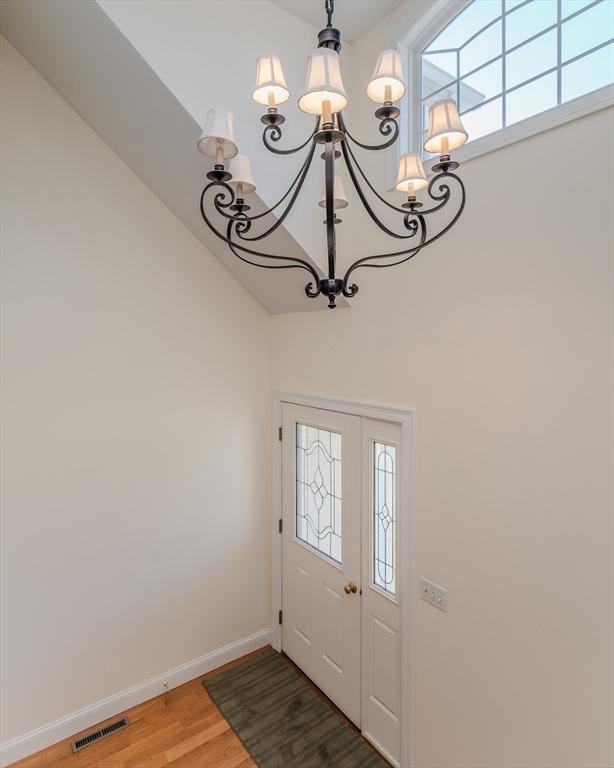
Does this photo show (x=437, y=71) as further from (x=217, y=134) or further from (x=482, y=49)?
(x=217, y=134)

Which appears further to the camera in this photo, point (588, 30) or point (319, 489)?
point (319, 489)

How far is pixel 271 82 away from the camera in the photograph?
113 centimetres

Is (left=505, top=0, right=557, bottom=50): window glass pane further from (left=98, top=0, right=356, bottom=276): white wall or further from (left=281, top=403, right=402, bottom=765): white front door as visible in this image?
(left=281, top=403, right=402, bottom=765): white front door

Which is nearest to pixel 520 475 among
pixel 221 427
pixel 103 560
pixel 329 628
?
pixel 329 628

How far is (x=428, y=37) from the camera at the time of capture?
7.13 ft

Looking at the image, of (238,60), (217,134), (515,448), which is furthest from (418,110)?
(515,448)

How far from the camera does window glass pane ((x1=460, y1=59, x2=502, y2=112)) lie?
6.17ft

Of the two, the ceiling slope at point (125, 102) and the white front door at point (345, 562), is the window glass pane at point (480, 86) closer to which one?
the ceiling slope at point (125, 102)

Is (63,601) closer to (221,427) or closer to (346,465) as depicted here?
(221,427)

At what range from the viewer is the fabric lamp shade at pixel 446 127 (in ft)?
3.67

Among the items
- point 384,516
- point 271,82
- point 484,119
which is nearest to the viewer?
point 271,82

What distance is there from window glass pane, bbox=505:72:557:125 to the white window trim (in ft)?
0.42

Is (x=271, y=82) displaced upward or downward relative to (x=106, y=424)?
upward

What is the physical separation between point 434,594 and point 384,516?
479 millimetres
